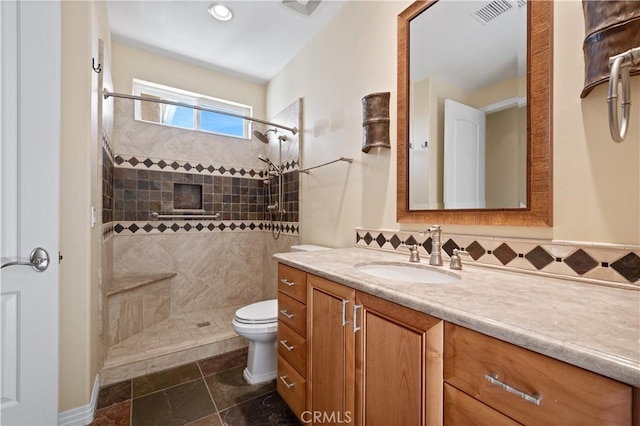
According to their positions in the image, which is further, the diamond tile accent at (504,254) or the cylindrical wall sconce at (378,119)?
the cylindrical wall sconce at (378,119)

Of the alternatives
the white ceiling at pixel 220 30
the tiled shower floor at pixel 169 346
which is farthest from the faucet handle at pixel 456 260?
the white ceiling at pixel 220 30

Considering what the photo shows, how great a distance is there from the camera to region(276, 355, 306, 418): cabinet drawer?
4.42ft

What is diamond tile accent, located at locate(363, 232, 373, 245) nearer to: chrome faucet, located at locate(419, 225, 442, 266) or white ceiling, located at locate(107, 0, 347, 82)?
chrome faucet, located at locate(419, 225, 442, 266)

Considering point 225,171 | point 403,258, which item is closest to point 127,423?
point 403,258

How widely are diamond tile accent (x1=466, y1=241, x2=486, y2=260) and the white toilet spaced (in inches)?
49.5

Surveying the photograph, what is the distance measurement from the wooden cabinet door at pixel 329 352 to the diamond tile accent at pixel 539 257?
0.71 metres

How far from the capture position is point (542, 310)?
0.68 metres

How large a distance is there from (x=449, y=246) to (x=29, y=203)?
1894mm

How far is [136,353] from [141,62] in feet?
8.66

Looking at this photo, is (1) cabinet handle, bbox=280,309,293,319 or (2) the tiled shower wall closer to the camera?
(1) cabinet handle, bbox=280,309,293,319

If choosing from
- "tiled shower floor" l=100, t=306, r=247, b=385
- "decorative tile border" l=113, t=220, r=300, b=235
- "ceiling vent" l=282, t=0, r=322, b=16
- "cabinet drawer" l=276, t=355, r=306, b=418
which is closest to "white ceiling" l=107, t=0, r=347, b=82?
"ceiling vent" l=282, t=0, r=322, b=16

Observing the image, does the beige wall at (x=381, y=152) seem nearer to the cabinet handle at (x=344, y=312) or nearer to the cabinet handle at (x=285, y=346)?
the cabinet handle at (x=344, y=312)

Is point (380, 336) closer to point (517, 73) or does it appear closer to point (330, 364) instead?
point (330, 364)

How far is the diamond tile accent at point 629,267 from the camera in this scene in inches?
33.2
